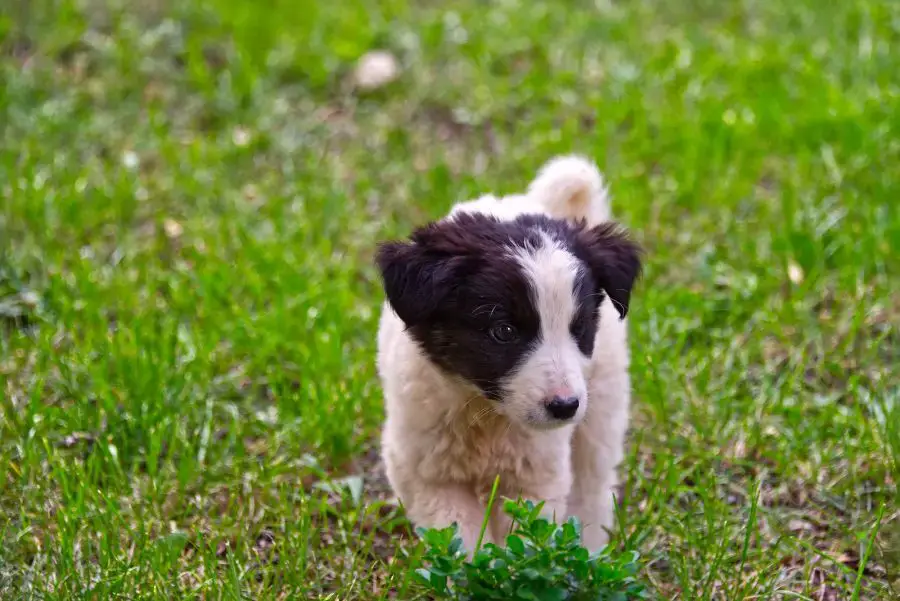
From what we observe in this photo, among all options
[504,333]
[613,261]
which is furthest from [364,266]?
[504,333]

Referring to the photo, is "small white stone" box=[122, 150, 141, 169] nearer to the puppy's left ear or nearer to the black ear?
the black ear

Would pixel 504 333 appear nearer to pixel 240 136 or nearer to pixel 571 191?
pixel 571 191

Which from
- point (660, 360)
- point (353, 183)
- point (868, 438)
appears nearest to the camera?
point (868, 438)

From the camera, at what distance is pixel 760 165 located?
574 cm

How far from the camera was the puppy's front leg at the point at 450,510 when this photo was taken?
3.33 meters

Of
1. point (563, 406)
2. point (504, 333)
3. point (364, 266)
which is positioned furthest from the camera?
point (364, 266)

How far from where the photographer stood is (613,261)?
11.1 ft

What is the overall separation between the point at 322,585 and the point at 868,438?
1.90 metres

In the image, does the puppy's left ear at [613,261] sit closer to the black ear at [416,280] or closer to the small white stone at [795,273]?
the black ear at [416,280]

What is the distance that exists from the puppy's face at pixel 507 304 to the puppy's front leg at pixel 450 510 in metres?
0.37

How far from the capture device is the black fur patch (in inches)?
123

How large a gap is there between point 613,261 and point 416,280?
0.59 m

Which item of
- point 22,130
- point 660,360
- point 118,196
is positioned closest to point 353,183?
point 118,196

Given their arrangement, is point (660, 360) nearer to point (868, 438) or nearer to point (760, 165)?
point (868, 438)
